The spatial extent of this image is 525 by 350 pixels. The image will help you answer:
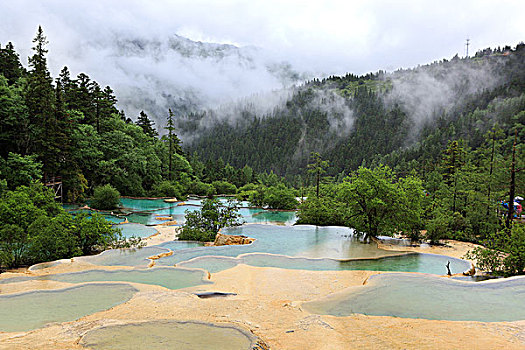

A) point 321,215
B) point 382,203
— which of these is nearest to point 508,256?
point 382,203

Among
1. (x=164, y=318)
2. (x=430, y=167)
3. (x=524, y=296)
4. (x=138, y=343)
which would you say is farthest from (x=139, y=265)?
(x=430, y=167)

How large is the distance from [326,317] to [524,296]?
4632 millimetres

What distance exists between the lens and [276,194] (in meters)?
28.9

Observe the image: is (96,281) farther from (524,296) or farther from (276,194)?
(276,194)

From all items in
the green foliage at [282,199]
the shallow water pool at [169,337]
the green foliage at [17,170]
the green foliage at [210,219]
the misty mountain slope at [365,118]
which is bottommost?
the shallow water pool at [169,337]

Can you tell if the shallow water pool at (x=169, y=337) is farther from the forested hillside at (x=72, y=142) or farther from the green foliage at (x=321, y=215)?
the forested hillside at (x=72, y=142)

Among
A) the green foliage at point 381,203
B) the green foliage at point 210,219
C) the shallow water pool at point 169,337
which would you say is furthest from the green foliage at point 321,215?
the shallow water pool at point 169,337

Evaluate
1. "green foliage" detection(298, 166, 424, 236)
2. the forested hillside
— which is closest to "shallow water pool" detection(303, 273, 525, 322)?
"green foliage" detection(298, 166, 424, 236)

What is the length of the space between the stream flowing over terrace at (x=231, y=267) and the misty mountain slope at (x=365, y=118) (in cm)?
6466

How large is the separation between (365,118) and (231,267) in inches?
4117

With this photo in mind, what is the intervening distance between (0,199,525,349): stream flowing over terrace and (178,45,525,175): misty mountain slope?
64.7 m

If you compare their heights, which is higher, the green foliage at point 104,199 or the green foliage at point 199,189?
the green foliage at point 199,189

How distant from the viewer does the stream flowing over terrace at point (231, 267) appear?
5449mm

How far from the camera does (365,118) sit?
351ft
